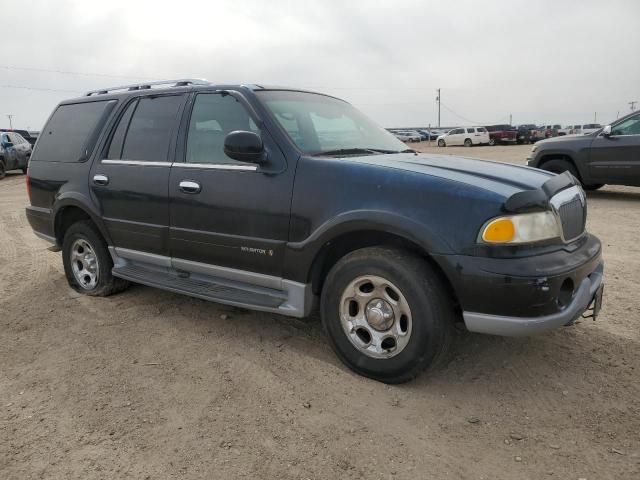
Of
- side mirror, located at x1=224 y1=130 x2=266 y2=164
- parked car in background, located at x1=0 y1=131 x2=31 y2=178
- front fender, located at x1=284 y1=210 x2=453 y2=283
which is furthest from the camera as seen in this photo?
parked car in background, located at x1=0 y1=131 x2=31 y2=178

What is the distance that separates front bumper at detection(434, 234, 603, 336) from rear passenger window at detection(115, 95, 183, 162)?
2456 mm

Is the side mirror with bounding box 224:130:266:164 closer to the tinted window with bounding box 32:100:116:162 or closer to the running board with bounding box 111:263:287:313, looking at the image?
the running board with bounding box 111:263:287:313

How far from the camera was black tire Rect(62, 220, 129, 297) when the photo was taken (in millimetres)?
4707

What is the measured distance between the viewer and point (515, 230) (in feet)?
8.82

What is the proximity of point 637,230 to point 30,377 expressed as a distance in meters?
7.21

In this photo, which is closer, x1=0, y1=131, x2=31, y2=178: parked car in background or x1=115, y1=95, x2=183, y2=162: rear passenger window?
x1=115, y1=95, x2=183, y2=162: rear passenger window

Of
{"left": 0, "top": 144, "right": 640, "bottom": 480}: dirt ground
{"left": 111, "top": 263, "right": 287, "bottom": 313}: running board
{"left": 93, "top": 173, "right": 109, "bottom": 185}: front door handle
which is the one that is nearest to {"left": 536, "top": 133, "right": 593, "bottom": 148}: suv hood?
{"left": 0, "top": 144, "right": 640, "bottom": 480}: dirt ground

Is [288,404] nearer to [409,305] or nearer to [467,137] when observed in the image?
[409,305]

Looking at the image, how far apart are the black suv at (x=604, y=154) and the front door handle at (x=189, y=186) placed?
775 centimetres

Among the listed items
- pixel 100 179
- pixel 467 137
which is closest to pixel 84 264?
pixel 100 179

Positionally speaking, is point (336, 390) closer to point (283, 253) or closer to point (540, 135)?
point (283, 253)

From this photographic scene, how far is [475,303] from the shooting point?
2736 millimetres

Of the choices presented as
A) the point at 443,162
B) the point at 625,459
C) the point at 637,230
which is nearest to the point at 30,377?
the point at 443,162

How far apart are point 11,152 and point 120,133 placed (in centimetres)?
1707
